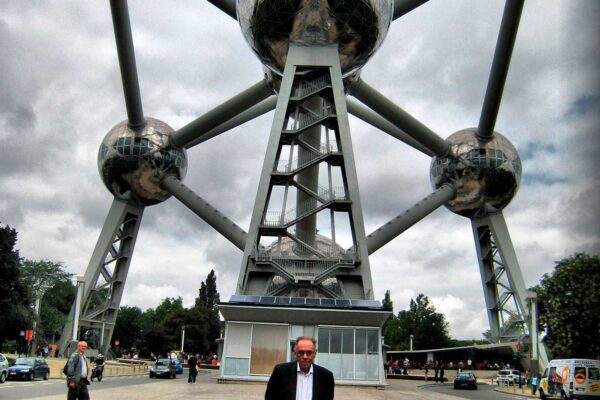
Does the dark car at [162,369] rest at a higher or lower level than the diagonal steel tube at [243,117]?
lower

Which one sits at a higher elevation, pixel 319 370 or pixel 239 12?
pixel 239 12

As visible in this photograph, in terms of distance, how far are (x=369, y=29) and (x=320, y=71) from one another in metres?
3.29

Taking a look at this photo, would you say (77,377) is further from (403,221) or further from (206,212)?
(403,221)

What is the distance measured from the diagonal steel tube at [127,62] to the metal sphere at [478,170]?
20.1 metres

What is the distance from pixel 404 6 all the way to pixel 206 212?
17.1 metres

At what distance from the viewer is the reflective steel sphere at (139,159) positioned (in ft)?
129

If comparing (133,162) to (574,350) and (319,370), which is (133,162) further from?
(319,370)

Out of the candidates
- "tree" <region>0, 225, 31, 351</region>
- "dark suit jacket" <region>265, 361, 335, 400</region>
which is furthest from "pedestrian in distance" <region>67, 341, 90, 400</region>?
"tree" <region>0, 225, 31, 351</region>

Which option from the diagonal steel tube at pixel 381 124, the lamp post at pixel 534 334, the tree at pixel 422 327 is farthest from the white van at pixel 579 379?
the tree at pixel 422 327

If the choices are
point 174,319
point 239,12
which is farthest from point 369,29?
point 174,319

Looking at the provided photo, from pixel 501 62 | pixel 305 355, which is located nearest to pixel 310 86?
pixel 501 62

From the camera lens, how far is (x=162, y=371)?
97.9 ft

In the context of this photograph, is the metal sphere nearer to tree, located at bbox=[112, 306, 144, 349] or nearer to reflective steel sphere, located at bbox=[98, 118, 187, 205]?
reflective steel sphere, located at bbox=[98, 118, 187, 205]

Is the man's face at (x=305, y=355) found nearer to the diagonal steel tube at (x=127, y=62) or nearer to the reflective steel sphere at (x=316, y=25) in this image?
the reflective steel sphere at (x=316, y=25)
